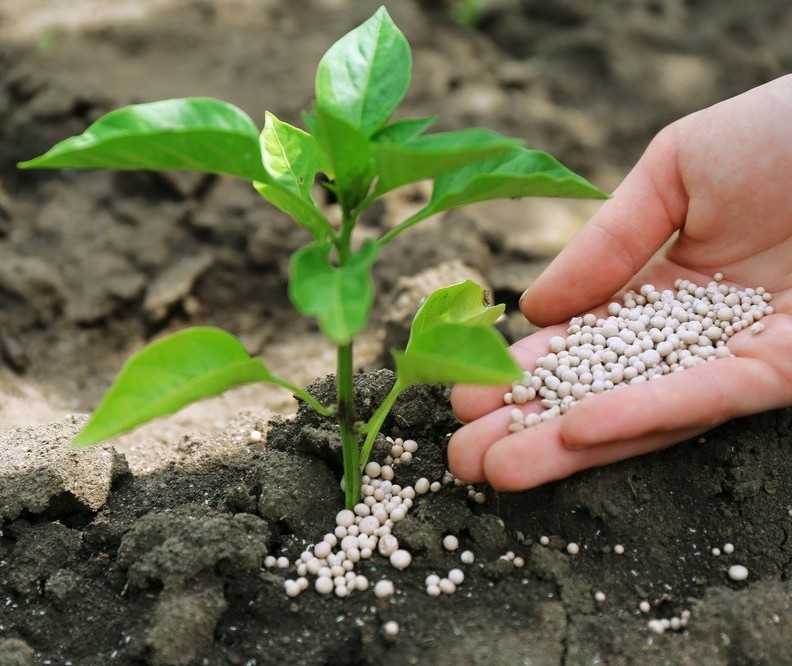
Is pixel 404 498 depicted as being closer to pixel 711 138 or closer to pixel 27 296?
pixel 711 138

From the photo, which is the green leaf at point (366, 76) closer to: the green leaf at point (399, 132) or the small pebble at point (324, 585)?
the green leaf at point (399, 132)

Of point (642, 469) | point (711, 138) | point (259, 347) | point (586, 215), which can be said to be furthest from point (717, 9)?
point (642, 469)

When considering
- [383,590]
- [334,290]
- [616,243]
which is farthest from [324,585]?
[616,243]

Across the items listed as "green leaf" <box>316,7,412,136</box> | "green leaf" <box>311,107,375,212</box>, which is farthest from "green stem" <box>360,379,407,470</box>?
"green leaf" <box>316,7,412,136</box>

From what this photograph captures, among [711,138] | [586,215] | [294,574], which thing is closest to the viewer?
[294,574]

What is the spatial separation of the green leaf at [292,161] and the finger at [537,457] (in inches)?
19.9

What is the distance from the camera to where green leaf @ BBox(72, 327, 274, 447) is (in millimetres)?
1179

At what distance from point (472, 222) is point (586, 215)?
51 centimetres

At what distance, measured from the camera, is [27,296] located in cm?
268

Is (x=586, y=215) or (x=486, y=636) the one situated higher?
(x=486, y=636)

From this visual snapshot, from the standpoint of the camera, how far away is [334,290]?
1168mm

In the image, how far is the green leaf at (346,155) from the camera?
1.22m

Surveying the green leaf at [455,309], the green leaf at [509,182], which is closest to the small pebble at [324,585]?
the green leaf at [455,309]

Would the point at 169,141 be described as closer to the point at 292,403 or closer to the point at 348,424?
the point at 348,424
